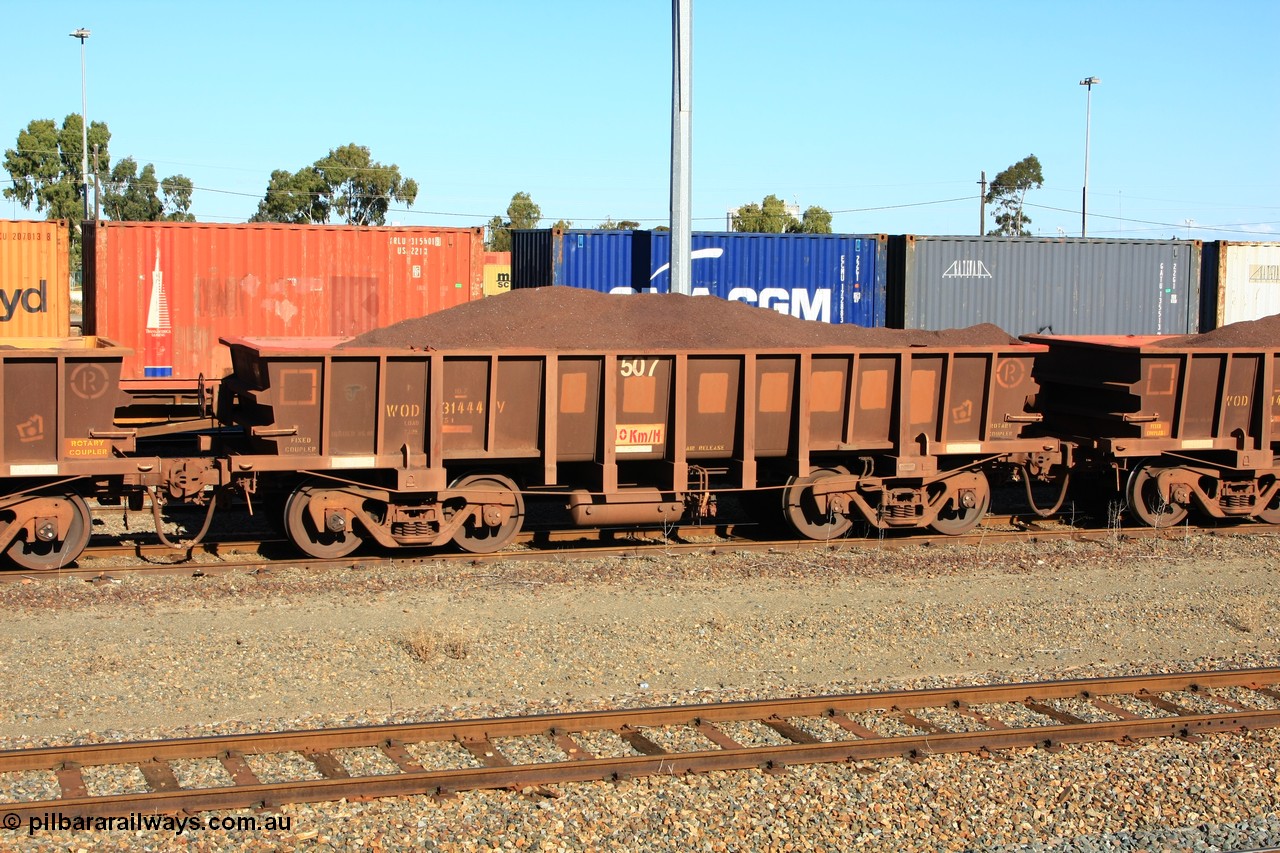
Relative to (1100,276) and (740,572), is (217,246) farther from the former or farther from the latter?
(1100,276)

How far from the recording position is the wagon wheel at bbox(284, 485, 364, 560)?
39.2ft

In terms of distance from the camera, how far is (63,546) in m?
11.5

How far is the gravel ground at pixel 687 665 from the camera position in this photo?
6.04m

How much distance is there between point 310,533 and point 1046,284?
16.4m

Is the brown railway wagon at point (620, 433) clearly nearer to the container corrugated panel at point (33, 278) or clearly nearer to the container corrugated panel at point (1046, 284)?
the container corrugated panel at point (33, 278)

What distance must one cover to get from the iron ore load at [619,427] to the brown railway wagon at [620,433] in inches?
1.0

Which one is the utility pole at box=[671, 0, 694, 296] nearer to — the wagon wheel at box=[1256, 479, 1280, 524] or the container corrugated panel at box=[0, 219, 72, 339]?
the wagon wheel at box=[1256, 479, 1280, 524]

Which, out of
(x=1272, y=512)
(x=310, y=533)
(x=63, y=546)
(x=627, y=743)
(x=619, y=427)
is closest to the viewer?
(x=627, y=743)

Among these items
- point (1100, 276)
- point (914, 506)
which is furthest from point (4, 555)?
point (1100, 276)

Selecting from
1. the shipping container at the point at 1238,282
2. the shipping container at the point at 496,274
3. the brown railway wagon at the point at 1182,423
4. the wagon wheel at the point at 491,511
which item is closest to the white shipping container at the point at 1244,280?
the shipping container at the point at 1238,282

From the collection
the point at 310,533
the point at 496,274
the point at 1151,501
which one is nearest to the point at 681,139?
the point at 1151,501

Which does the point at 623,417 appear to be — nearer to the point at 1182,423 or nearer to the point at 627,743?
the point at 627,743

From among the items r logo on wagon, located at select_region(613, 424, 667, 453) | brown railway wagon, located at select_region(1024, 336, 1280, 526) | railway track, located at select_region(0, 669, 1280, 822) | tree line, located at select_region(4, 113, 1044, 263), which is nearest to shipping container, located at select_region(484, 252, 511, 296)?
tree line, located at select_region(4, 113, 1044, 263)

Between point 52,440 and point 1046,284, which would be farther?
point 1046,284
